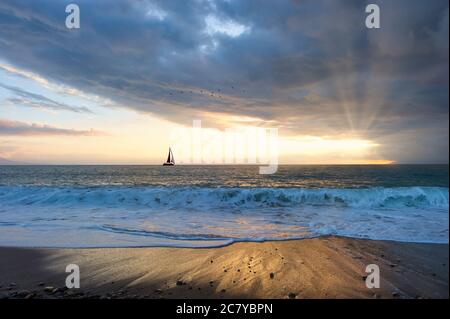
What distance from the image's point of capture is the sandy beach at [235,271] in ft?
11.4

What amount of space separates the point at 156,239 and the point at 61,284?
2619mm

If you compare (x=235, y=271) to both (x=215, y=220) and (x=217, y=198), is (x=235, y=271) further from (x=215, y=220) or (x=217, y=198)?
(x=217, y=198)

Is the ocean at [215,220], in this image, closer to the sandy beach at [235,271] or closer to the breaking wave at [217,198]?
the breaking wave at [217,198]

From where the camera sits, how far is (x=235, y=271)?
432cm

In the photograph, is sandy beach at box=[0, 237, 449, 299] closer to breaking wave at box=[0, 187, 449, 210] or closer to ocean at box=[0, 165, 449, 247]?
ocean at box=[0, 165, 449, 247]

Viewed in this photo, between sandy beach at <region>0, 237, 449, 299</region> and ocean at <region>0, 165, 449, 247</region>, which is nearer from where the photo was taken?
sandy beach at <region>0, 237, 449, 299</region>

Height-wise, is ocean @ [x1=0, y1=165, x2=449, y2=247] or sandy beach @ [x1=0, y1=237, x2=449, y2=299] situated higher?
sandy beach @ [x1=0, y1=237, x2=449, y2=299]

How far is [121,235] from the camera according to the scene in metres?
6.79

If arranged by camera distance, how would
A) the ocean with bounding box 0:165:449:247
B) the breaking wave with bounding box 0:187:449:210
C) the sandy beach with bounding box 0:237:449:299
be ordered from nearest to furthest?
the sandy beach with bounding box 0:237:449:299, the ocean with bounding box 0:165:449:247, the breaking wave with bounding box 0:187:449:210

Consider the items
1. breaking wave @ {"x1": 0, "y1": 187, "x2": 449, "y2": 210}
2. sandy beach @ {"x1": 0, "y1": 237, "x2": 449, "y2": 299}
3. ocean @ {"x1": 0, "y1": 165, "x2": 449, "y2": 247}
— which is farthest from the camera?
breaking wave @ {"x1": 0, "y1": 187, "x2": 449, "y2": 210}

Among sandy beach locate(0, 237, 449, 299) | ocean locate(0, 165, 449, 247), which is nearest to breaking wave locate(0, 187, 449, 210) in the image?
ocean locate(0, 165, 449, 247)

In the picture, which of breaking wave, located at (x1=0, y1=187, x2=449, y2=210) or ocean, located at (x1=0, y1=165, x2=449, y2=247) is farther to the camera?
breaking wave, located at (x1=0, y1=187, x2=449, y2=210)

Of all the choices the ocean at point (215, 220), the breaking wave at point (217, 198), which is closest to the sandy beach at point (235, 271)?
the ocean at point (215, 220)

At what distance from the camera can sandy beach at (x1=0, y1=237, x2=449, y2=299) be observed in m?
3.48
